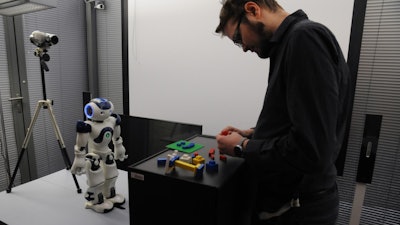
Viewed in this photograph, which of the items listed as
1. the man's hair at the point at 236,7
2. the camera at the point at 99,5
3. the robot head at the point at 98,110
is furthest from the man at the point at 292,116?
the camera at the point at 99,5

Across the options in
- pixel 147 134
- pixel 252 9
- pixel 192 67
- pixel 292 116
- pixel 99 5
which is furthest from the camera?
pixel 99 5

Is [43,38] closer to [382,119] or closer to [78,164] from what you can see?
[78,164]

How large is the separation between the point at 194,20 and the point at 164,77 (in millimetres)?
588

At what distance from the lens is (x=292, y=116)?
27.7 inches

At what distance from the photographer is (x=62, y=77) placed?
8.92 ft

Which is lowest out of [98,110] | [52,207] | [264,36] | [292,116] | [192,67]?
[52,207]

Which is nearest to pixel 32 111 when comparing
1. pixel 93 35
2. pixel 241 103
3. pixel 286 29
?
pixel 93 35

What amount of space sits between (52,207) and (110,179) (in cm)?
39

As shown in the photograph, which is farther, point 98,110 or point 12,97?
point 12,97

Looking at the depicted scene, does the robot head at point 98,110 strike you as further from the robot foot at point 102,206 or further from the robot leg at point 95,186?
the robot foot at point 102,206

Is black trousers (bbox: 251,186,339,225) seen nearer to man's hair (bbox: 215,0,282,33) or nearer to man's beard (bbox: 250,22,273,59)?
man's beard (bbox: 250,22,273,59)

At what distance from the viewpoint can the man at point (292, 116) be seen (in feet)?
2.24

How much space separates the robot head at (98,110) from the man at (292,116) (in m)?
0.86

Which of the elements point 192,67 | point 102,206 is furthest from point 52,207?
point 192,67
